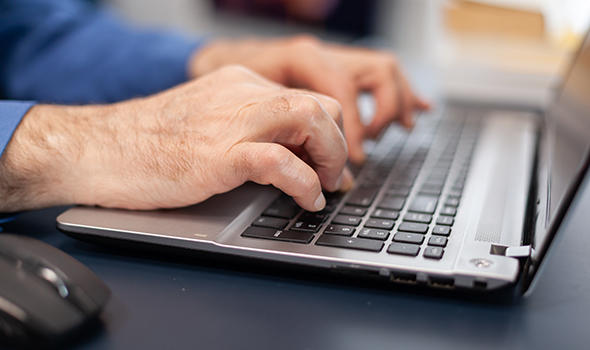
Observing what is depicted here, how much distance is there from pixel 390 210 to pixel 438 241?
83 mm

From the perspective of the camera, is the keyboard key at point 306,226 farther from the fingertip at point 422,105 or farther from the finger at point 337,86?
the fingertip at point 422,105

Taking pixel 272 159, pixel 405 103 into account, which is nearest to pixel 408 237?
pixel 272 159

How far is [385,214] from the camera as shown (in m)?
0.46

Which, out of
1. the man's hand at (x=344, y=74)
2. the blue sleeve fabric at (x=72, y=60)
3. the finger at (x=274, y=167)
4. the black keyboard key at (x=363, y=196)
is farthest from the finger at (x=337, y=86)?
the blue sleeve fabric at (x=72, y=60)

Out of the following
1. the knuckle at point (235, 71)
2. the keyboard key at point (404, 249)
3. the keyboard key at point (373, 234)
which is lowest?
the keyboard key at point (373, 234)

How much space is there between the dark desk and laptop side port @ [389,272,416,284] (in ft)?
0.05

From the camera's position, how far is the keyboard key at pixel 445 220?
436 millimetres

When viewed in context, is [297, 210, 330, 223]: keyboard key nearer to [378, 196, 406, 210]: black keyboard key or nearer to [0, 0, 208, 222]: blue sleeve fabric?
[378, 196, 406, 210]: black keyboard key

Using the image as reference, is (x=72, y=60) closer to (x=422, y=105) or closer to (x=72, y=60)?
(x=72, y=60)

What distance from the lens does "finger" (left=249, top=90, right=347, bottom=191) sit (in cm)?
44

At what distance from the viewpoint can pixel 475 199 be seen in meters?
0.50

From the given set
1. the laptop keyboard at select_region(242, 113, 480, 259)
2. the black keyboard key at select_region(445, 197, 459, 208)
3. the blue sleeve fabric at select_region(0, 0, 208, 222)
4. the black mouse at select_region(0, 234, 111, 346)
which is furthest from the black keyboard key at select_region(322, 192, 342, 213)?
the blue sleeve fabric at select_region(0, 0, 208, 222)

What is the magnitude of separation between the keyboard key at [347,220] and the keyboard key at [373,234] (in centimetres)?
2

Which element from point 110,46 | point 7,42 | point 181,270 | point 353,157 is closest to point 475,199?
point 353,157
